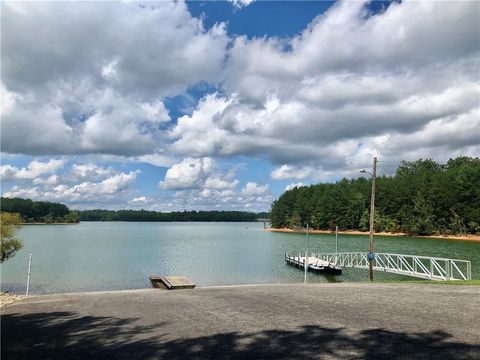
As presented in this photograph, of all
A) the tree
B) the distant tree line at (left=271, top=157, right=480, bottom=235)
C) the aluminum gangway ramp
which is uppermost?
the distant tree line at (left=271, top=157, right=480, bottom=235)

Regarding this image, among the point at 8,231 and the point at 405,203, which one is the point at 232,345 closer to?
the point at 8,231

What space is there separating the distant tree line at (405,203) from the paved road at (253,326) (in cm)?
9325

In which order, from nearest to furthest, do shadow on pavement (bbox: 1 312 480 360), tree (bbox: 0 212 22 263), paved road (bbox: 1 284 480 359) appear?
shadow on pavement (bbox: 1 312 480 360) → paved road (bbox: 1 284 480 359) → tree (bbox: 0 212 22 263)

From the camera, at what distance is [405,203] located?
11512 cm

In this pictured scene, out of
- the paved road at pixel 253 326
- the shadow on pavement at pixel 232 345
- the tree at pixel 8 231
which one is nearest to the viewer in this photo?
the shadow on pavement at pixel 232 345

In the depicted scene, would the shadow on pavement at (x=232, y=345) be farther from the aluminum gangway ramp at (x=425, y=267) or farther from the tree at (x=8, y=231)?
the tree at (x=8, y=231)

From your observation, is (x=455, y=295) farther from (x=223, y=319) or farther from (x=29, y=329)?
(x=29, y=329)

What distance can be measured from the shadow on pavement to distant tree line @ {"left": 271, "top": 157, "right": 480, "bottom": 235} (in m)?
97.6

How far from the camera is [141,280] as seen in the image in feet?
120


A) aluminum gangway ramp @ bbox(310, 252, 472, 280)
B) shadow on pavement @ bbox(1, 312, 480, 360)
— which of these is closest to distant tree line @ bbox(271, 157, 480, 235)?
aluminum gangway ramp @ bbox(310, 252, 472, 280)

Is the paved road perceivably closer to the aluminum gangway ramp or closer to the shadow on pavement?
the shadow on pavement

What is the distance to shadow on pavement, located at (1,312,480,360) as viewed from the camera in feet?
26.7

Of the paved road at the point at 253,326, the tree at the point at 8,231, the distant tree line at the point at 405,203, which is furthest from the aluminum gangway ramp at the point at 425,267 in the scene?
the distant tree line at the point at 405,203

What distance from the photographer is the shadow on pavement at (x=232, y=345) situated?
321 inches
